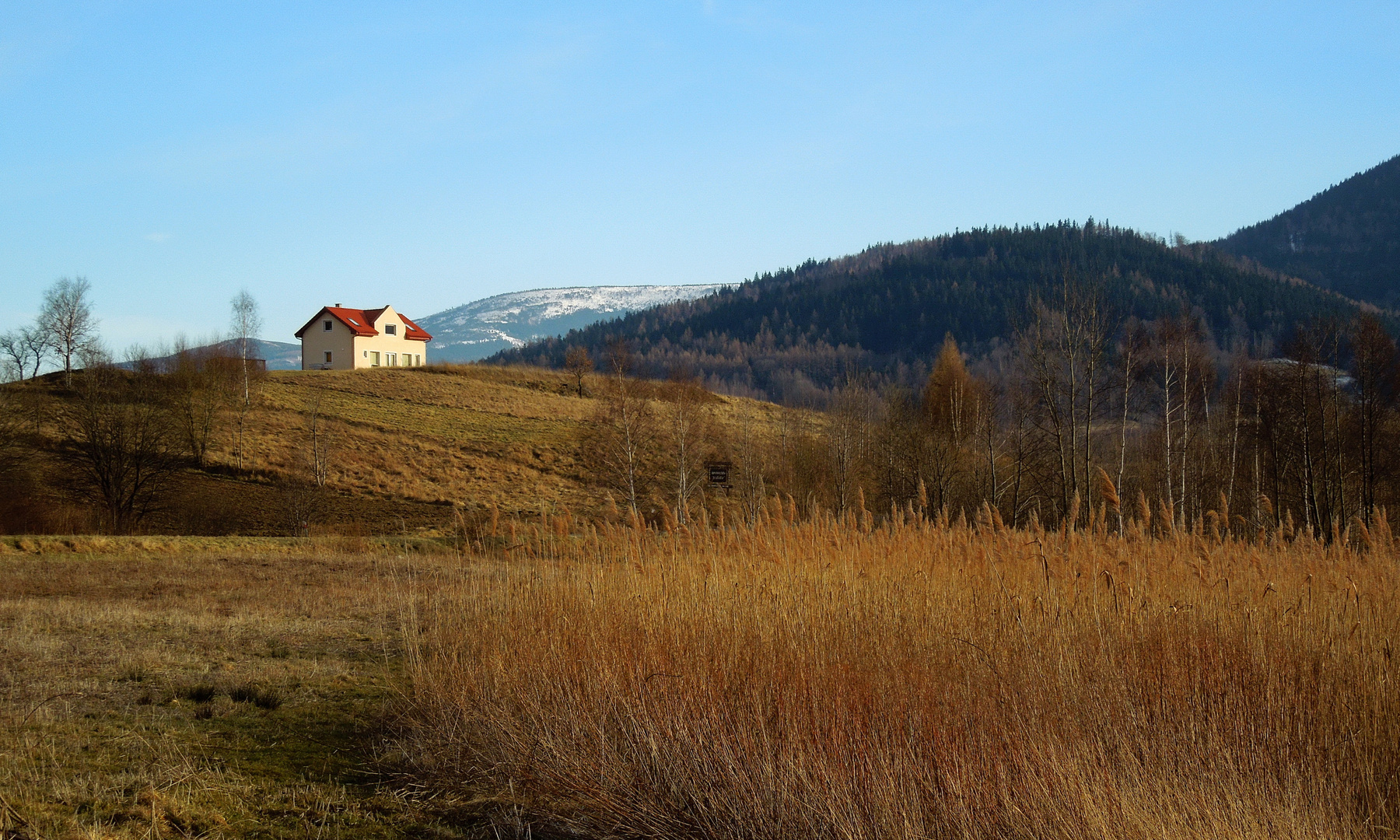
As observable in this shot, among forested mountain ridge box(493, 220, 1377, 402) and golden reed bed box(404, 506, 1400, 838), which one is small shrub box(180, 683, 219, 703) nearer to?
golden reed bed box(404, 506, 1400, 838)

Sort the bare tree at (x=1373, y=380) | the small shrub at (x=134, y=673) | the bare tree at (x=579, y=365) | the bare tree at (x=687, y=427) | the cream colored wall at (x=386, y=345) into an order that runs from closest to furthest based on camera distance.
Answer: the small shrub at (x=134, y=673) → the bare tree at (x=1373, y=380) → the bare tree at (x=687, y=427) → the bare tree at (x=579, y=365) → the cream colored wall at (x=386, y=345)

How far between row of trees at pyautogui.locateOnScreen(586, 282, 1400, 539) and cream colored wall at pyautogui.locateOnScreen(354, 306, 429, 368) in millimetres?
43066

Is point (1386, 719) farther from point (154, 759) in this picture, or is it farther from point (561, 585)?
point (154, 759)

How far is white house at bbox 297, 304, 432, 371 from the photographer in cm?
7775

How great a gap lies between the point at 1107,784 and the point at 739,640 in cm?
261

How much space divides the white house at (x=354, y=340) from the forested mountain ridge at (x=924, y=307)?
37.4 m

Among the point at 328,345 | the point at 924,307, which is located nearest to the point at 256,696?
the point at 328,345

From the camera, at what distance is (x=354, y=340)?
77.4 m

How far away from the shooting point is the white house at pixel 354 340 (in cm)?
7775

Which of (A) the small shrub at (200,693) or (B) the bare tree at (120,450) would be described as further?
(B) the bare tree at (120,450)

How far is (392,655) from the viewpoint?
31.1ft

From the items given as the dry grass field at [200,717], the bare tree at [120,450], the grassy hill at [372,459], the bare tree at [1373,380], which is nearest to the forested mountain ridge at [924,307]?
the grassy hill at [372,459]

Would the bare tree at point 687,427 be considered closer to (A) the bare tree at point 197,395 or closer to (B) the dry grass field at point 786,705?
(A) the bare tree at point 197,395

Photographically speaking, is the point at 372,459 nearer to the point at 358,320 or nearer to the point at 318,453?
the point at 318,453
